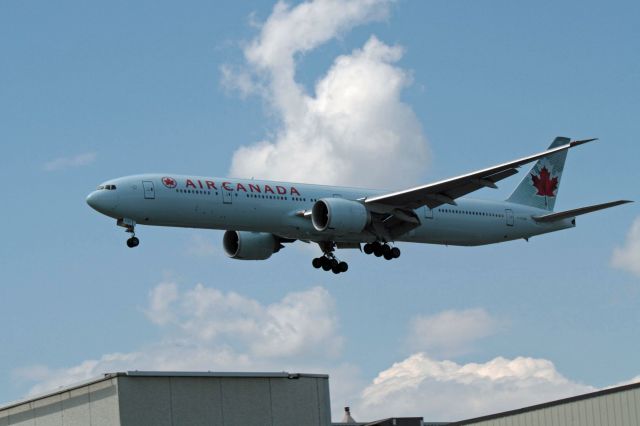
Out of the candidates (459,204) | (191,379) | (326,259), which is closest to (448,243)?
(459,204)

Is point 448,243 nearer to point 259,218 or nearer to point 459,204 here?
point 459,204

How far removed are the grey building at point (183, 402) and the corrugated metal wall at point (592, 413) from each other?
11.2m

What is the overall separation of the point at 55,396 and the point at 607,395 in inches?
862

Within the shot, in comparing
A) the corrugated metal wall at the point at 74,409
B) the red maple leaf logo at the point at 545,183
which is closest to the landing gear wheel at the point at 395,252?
the red maple leaf logo at the point at 545,183

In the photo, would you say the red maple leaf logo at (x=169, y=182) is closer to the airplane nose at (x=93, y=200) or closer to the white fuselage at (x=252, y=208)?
the white fuselage at (x=252, y=208)

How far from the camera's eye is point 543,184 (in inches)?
2697

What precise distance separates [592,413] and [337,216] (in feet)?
72.6

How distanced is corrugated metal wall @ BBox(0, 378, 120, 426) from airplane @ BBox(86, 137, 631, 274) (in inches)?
371

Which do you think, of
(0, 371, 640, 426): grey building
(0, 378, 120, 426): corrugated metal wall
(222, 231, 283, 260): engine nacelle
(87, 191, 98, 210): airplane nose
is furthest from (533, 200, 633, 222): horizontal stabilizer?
(0, 378, 120, 426): corrugated metal wall

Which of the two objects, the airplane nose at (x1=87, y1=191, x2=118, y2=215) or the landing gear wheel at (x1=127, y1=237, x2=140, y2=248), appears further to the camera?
the landing gear wheel at (x1=127, y1=237, x2=140, y2=248)

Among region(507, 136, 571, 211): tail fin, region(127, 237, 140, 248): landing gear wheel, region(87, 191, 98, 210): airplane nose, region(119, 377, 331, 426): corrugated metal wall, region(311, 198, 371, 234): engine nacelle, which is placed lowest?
region(119, 377, 331, 426): corrugated metal wall

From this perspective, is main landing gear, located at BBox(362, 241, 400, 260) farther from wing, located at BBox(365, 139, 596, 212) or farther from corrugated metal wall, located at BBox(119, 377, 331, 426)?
corrugated metal wall, located at BBox(119, 377, 331, 426)

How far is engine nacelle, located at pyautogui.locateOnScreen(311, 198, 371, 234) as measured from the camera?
54.8 metres

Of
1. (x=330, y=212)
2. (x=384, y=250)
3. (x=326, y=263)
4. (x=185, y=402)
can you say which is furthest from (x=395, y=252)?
(x=185, y=402)
